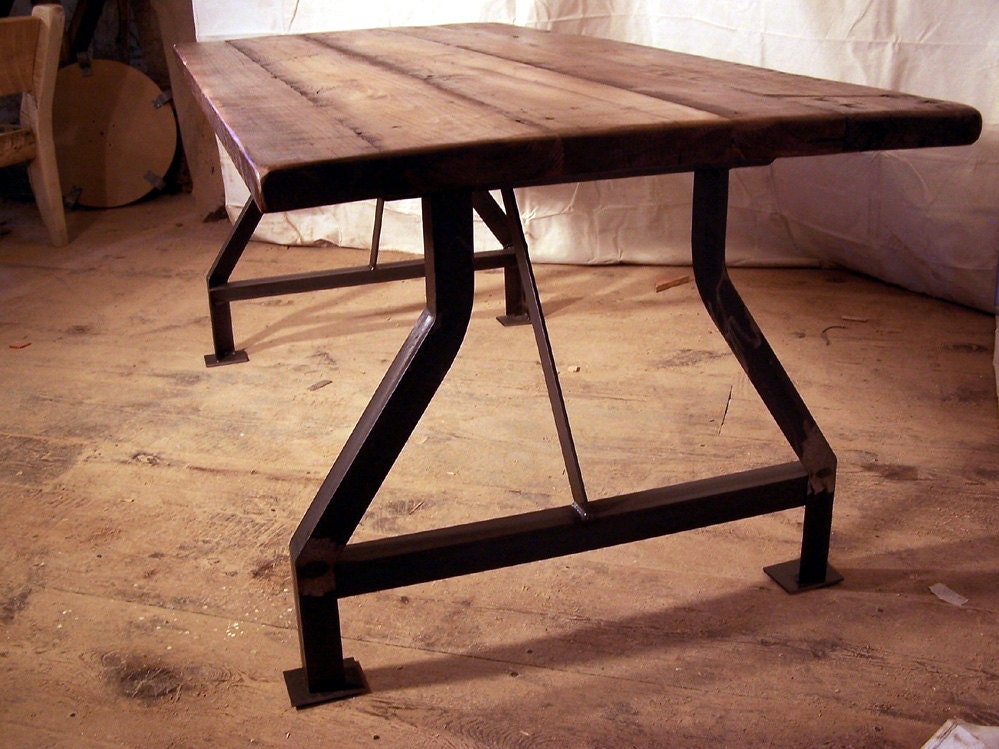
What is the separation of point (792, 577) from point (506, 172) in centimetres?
72

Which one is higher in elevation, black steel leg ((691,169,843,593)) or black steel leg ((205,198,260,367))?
black steel leg ((691,169,843,593))

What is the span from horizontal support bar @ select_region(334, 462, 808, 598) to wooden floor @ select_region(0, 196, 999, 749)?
0.13 metres

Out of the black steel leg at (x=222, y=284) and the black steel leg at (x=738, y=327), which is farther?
the black steel leg at (x=222, y=284)

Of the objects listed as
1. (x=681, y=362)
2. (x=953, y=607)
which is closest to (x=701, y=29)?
(x=681, y=362)

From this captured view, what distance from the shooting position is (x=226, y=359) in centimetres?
210

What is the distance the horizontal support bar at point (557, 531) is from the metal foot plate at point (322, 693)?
0.12 meters

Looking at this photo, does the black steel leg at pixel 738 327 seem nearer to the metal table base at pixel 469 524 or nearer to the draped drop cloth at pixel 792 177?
the metal table base at pixel 469 524

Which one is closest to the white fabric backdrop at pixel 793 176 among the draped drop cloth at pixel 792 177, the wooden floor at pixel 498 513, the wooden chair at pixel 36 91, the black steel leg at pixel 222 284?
the draped drop cloth at pixel 792 177

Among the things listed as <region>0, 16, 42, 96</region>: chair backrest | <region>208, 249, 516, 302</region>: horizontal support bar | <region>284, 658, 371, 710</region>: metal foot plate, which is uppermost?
<region>0, 16, 42, 96</region>: chair backrest

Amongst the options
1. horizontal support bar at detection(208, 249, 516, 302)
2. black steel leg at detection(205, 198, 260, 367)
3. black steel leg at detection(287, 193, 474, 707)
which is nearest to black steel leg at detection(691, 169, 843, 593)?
black steel leg at detection(287, 193, 474, 707)

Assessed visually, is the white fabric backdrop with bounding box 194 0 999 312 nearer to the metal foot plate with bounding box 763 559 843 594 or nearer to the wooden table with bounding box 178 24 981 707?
the wooden table with bounding box 178 24 981 707

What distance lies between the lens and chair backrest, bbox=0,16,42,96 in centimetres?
258

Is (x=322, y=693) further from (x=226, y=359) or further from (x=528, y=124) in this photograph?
(x=226, y=359)

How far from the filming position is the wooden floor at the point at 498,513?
1115 millimetres
